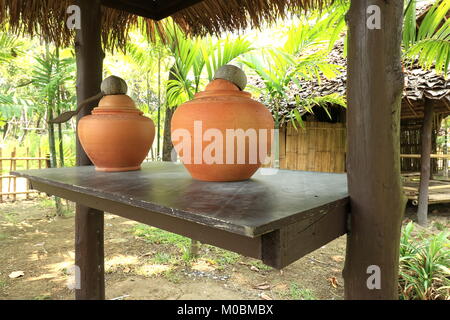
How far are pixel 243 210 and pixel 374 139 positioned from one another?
47 centimetres

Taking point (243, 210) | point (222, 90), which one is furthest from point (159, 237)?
point (243, 210)

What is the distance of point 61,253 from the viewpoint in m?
3.26

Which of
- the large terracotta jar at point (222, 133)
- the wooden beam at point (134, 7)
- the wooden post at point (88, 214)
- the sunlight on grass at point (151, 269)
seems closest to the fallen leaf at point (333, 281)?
the sunlight on grass at point (151, 269)

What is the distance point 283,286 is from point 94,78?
226 centimetres

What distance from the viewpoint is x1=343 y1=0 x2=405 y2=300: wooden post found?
812mm

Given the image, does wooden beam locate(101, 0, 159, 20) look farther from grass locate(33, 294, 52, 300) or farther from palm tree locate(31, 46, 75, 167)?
palm tree locate(31, 46, 75, 167)

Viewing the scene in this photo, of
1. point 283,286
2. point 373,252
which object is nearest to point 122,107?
point 373,252

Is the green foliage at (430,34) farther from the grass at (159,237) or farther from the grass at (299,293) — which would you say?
the grass at (159,237)

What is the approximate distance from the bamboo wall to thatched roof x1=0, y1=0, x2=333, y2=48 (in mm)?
4085

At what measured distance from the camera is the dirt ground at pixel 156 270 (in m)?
2.39

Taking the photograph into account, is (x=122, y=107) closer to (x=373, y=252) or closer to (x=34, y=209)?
(x=373, y=252)

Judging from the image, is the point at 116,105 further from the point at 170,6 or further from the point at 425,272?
the point at 425,272

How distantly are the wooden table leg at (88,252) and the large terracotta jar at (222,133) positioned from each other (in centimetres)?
104

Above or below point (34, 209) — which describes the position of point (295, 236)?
above
